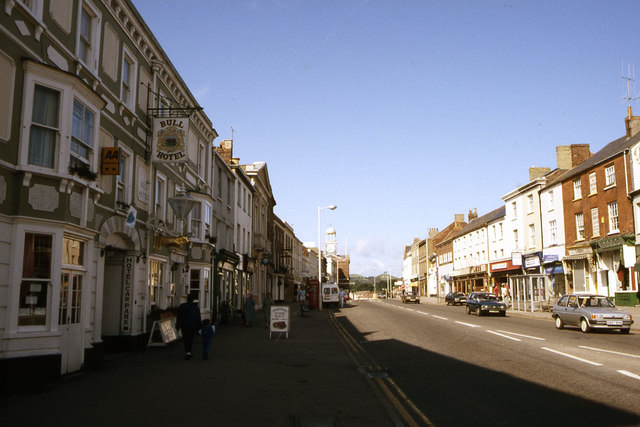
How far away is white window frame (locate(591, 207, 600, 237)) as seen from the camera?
115 feet

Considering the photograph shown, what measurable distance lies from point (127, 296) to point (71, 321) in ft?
12.7

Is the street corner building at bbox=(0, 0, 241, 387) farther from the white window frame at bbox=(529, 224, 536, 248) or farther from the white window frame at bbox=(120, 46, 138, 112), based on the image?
the white window frame at bbox=(529, 224, 536, 248)

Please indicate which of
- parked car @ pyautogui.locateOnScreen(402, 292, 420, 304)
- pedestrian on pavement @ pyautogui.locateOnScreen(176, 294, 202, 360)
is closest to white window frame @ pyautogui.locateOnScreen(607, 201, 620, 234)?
pedestrian on pavement @ pyautogui.locateOnScreen(176, 294, 202, 360)

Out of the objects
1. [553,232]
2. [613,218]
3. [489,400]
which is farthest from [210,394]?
[553,232]

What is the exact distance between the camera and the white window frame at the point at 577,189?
37.6 metres

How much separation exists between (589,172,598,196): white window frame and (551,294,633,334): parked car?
582 inches

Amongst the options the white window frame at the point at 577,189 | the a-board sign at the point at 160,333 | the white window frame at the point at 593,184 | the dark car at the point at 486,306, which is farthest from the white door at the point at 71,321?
the white window frame at the point at 577,189

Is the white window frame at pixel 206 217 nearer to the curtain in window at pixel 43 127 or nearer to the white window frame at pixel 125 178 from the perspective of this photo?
the white window frame at pixel 125 178

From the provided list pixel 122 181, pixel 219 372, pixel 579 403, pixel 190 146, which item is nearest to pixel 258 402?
pixel 219 372

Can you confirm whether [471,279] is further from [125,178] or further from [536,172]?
[125,178]

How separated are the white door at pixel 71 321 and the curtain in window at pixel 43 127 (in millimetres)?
2587

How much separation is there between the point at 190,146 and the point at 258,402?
16.5 meters

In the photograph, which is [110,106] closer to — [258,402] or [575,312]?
[258,402]

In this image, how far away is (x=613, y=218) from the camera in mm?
33375
